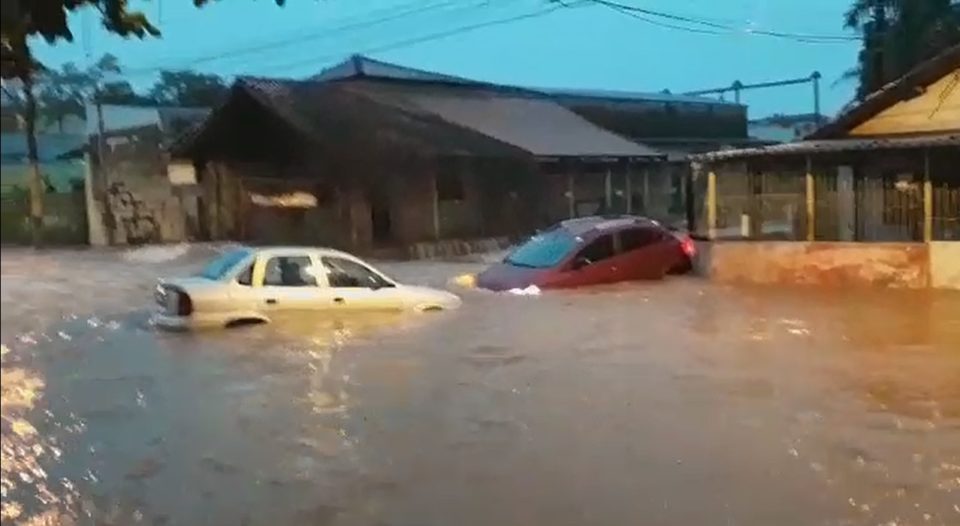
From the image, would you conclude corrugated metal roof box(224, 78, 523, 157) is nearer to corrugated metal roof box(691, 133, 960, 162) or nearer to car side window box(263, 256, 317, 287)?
car side window box(263, 256, 317, 287)

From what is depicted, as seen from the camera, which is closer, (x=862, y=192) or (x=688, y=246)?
(x=688, y=246)

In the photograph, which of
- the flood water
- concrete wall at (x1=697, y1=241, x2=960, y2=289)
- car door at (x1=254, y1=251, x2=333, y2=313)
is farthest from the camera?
concrete wall at (x1=697, y1=241, x2=960, y2=289)

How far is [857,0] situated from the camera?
4.30 m

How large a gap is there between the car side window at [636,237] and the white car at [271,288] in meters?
0.89

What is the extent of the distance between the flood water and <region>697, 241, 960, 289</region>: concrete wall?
386 mm

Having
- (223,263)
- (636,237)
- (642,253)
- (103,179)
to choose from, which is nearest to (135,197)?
(103,179)

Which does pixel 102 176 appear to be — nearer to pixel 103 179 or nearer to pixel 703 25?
pixel 103 179

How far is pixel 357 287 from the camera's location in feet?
11.3

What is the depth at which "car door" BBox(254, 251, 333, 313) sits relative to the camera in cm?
322

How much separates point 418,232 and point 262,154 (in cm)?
53

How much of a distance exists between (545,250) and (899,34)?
1.64 metres

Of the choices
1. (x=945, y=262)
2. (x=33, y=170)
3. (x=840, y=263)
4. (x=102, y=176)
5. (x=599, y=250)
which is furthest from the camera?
(x=945, y=262)

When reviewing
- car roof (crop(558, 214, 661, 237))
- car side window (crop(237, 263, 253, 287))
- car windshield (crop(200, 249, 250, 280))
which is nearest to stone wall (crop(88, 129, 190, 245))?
→ car windshield (crop(200, 249, 250, 280))

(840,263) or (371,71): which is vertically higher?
(371,71)
